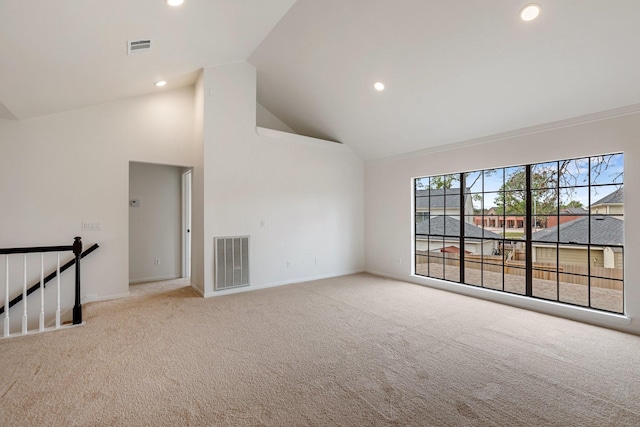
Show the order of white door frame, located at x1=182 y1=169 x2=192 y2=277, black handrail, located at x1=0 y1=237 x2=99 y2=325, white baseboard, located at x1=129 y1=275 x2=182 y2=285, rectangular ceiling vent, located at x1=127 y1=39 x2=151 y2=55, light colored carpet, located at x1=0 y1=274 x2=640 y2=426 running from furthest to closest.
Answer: white door frame, located at x1=182 y1=169 x2=192 y2=277
white baseboard, located at x1=129 y1=275 x2=182 y2=285
black handrail, located at x1=0 y1=237 x2=99 y2=325
rectangular ceiling vent, located at x1=127 y1=39 x2=151 y2=55
light colored carpet, located at x1=0 y1=274 x2=640 y2=426

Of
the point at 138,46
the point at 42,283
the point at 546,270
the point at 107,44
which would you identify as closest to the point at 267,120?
the point at 138,46

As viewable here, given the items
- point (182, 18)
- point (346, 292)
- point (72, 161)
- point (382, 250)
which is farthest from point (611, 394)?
point (72, 161)

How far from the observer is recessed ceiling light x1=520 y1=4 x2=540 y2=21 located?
2.63m

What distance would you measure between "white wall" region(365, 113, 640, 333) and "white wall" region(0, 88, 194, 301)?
386 centimetres

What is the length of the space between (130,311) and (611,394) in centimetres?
477

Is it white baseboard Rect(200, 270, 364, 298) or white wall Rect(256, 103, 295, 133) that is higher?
white wall Rect(256, 103, 295, 133)

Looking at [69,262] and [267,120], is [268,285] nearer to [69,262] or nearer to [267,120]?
[69,262]

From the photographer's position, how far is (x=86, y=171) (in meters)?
4.16

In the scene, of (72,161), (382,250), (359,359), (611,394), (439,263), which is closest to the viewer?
(611,394)

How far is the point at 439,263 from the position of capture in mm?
5387

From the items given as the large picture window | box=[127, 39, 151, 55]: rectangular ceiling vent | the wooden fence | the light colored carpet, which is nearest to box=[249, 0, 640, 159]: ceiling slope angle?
the large picture window

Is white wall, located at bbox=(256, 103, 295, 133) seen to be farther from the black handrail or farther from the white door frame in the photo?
the black handrail

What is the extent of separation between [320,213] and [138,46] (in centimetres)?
371

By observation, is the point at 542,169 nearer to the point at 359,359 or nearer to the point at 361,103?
the point at 361,103
